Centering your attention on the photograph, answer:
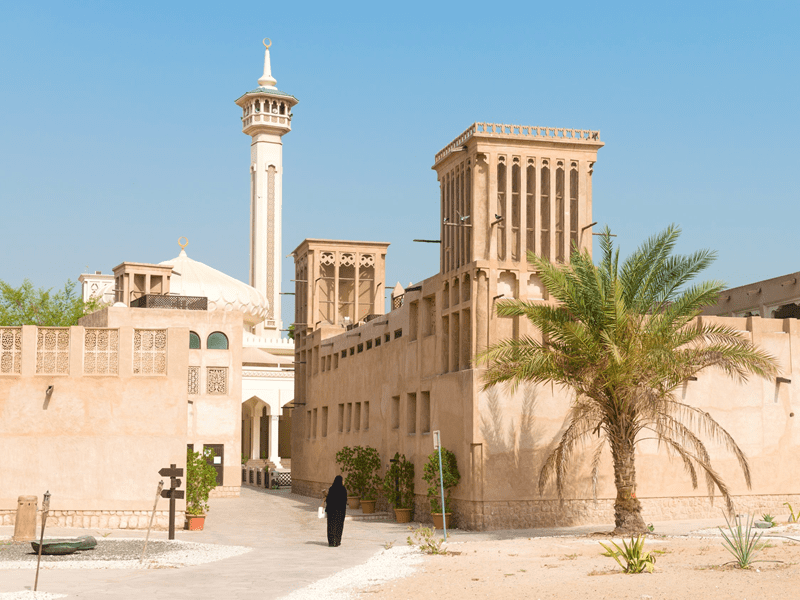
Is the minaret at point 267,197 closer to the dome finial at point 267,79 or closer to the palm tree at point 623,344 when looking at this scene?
the dome finial at point 267,79

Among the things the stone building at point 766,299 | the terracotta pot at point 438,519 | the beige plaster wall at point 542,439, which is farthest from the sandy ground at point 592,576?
the stone building at point 766,299

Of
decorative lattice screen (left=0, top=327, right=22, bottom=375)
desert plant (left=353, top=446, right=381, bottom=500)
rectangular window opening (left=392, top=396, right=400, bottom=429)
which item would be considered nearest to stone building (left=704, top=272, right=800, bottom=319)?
rectangular window opening (left=392, top=396, right=400, bottom=429)

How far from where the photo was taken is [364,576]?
16.2 meters

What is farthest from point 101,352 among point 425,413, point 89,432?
point 425,413

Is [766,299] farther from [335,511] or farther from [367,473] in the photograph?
[335,511]

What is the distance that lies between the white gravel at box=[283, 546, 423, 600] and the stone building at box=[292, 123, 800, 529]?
6.04 meters

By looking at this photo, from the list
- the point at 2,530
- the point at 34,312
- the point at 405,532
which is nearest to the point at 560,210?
the point at 405,532

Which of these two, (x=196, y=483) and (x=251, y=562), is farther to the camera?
(x=196, y=483)

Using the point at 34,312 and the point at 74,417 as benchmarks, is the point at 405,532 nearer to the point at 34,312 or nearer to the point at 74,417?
the point at 74,417

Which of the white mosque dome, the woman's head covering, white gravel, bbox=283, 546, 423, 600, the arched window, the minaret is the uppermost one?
the minaret

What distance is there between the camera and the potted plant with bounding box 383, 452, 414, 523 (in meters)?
29.0

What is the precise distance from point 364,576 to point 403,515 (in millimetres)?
12859

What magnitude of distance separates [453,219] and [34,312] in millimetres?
35017

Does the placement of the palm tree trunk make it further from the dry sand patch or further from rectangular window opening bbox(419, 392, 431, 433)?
rectangular window opening bbox(419, 392, 431, 433)
